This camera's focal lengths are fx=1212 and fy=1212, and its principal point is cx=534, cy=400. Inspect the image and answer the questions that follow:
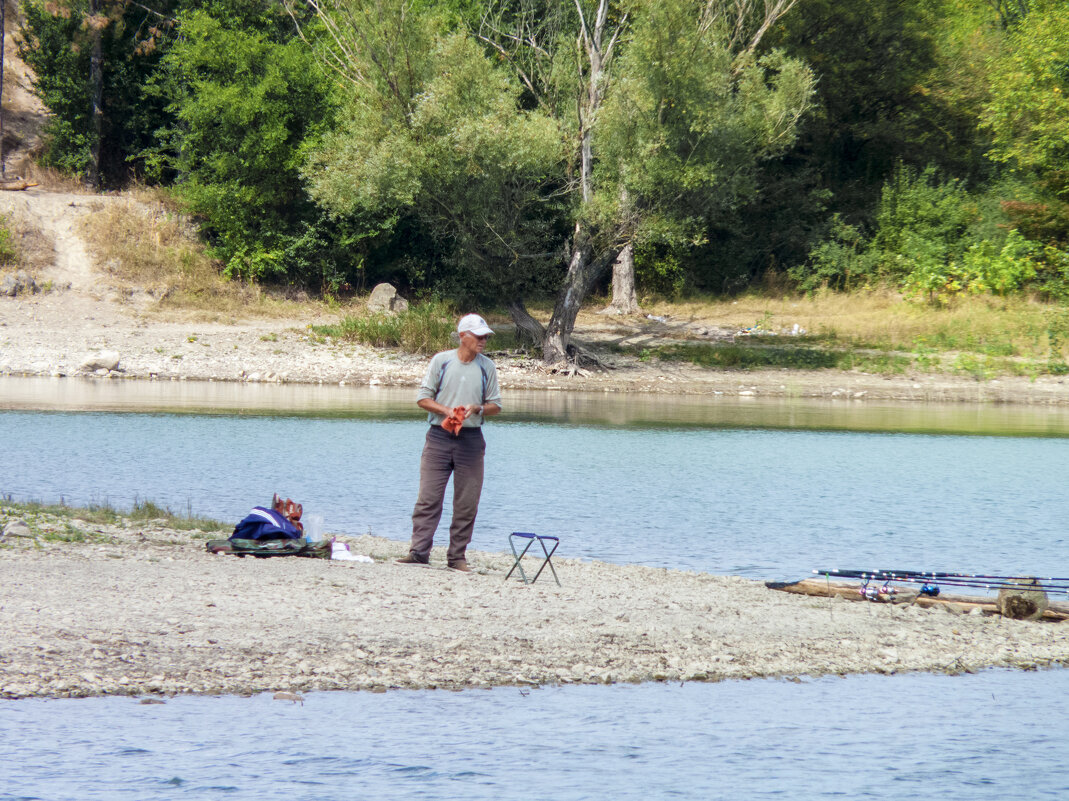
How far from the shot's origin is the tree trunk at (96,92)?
40.1 metres

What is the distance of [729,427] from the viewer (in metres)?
24.2

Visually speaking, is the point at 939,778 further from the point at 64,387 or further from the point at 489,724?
the point at 64,387

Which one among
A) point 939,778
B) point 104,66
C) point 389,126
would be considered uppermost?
point 104,66

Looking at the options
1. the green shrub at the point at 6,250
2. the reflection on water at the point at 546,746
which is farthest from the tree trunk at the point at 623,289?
the reflection on water at the point at 546,746

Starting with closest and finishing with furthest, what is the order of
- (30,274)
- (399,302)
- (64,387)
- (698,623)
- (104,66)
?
(698,623) < (64,387) < (30,274) < (399,302) < (104,66)

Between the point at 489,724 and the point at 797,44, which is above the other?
the point at 797,44

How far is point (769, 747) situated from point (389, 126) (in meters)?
26.9

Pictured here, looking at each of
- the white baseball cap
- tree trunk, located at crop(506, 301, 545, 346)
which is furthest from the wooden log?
tree trunk, located at crop(506, 301, 545, 346)

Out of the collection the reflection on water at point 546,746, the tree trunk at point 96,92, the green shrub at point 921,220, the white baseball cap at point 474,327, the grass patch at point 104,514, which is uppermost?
the tree trunk at point 96,92

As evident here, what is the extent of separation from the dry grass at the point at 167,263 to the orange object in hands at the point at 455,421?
2789 centimetres

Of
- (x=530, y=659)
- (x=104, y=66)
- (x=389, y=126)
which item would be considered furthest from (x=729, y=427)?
(x=104, y=66)

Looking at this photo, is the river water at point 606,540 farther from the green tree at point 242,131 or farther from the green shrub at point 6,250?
the green tree at point 242,131

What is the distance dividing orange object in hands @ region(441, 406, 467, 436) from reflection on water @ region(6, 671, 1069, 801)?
9.23 ft

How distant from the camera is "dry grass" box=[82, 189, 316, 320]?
1459 inches
